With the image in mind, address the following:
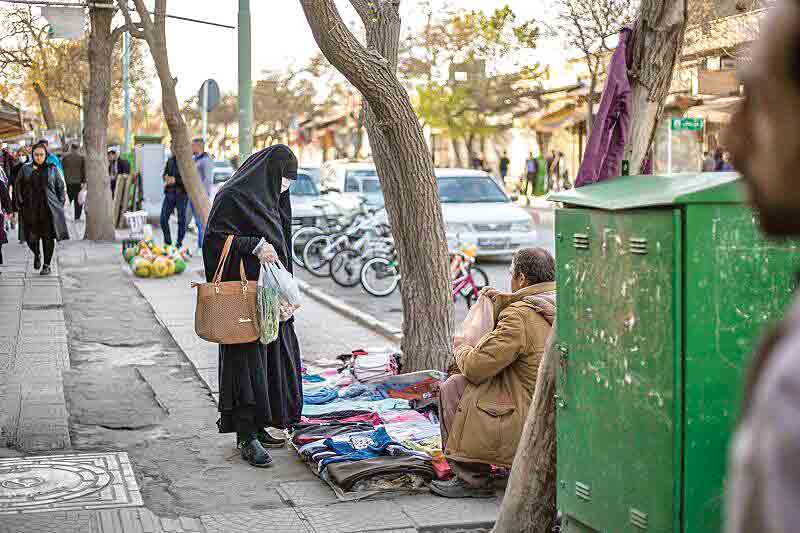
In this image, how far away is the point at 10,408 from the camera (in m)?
7.52

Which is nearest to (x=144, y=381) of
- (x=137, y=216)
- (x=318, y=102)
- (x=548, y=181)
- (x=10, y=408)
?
(x=10, y=408)

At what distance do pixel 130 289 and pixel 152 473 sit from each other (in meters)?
9.06

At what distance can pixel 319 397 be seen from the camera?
797 cm

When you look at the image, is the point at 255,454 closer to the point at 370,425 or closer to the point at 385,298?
the point at 370,425

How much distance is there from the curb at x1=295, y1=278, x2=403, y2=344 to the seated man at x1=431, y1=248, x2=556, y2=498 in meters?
4.30

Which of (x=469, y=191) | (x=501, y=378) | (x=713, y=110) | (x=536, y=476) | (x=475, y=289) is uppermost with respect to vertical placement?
(x=713, y=110)

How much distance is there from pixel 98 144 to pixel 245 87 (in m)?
11.2

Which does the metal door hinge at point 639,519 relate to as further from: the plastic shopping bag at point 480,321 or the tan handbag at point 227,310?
the tan handbag at point 227,310

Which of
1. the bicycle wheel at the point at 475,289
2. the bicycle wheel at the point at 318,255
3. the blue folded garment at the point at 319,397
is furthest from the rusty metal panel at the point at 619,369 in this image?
the bicycle wheel at the point at 318,255

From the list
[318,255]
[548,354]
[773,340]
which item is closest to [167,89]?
[318,255]

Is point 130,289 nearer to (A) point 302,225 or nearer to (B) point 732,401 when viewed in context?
(A) point 302,225

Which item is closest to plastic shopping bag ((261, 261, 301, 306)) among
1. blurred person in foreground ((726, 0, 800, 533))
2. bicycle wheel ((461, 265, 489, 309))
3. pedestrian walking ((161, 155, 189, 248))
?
blurred person in foreground ((726, 0, 800, 533))

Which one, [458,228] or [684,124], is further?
[684,124]

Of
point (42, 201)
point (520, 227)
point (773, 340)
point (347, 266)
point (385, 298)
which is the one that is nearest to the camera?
point (773, 340)
